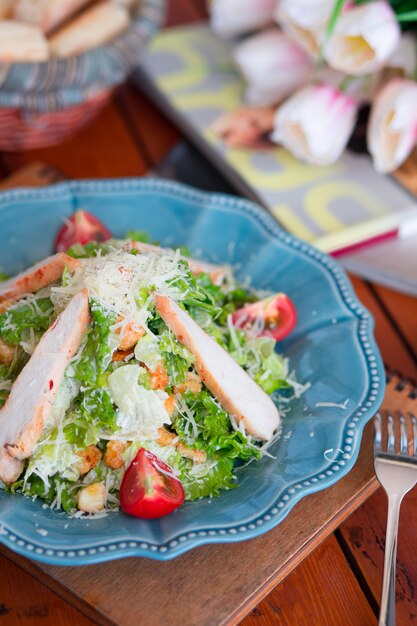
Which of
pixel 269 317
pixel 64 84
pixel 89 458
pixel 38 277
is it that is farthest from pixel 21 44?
pixel 89 458

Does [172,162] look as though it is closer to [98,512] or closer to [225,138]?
[225,138]

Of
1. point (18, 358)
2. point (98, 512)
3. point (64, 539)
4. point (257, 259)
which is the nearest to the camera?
point (64, 539)

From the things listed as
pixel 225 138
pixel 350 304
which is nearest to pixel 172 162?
pixel 225 138

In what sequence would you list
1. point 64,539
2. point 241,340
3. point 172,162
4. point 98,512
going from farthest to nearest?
point 172,162 < point 241,340 < point 98,512 < point 64,539

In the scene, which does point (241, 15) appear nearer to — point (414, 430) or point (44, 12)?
point (44, 12)

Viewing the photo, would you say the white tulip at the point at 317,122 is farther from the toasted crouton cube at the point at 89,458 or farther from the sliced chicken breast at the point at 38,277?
the toasted crouton cube at the point at 89,458

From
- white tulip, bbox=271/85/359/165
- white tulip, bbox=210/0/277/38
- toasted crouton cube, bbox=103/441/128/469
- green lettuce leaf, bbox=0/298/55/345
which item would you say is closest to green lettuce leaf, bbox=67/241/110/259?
green lettuce leaf, bbox=0/298/55/345

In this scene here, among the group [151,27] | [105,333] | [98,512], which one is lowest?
[98,512]
